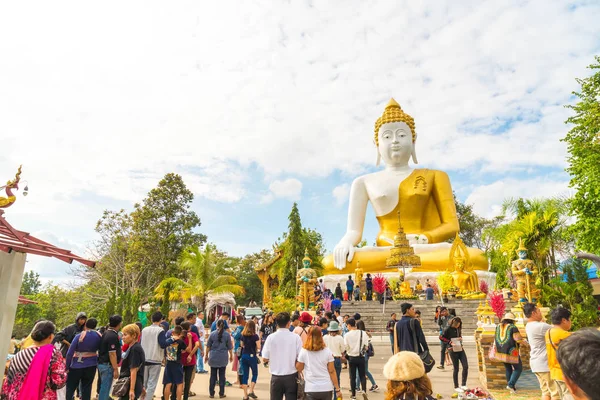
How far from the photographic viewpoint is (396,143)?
74.9 feet

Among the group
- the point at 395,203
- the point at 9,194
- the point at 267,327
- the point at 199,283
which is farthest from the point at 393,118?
the point at 9,194

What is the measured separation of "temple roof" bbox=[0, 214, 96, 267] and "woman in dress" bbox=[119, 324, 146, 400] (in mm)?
1271

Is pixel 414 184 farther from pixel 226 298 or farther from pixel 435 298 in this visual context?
pixel 226 298

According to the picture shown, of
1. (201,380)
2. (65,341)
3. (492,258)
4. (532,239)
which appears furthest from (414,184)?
(65,341)

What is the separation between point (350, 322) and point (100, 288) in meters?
24.6

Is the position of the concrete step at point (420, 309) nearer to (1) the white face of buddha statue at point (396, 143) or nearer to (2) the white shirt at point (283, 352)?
(1) the white face of buddha statue at point (396, 143)

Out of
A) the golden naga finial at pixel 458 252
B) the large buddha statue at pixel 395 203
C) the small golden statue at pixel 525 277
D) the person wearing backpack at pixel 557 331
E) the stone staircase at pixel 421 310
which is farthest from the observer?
the large buddha statue at pixel 395 203

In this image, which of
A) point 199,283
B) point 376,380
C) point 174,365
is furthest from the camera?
point 199,283

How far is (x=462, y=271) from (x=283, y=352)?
1584 cm

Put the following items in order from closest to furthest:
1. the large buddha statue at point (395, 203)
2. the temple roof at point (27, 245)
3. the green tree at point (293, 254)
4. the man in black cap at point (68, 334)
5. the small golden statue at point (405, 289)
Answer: the temple roof at point (27, 245)
the man in black cap at point (68, 334)
the small golden statue at point (405, 289)
the large buddha statue at point (395, 203)
the green tree at point (293, 254)

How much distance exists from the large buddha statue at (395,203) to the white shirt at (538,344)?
15554 millimetres

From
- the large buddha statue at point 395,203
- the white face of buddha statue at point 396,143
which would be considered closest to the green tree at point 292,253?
the large buddha statue at point 395,203

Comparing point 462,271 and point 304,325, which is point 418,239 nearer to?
point 462,271

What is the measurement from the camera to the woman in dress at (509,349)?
6.61 m
